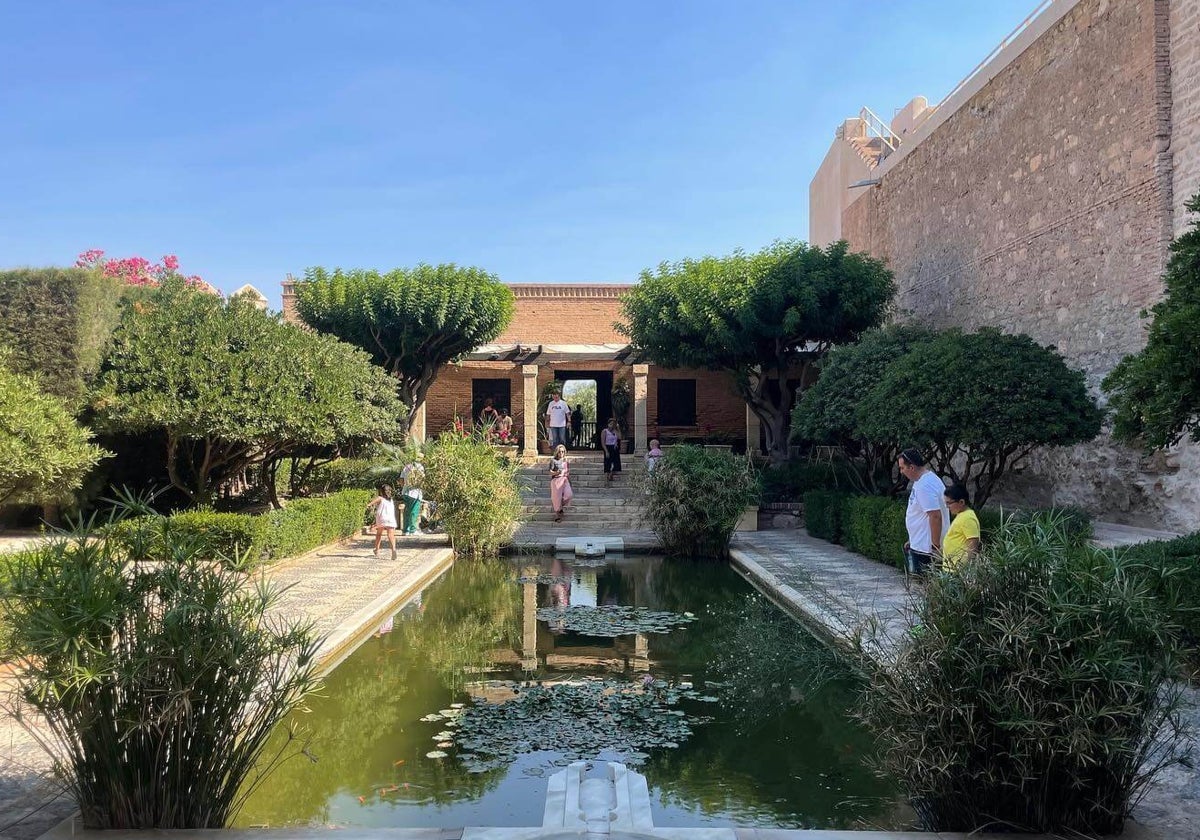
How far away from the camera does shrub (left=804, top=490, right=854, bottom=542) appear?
14262 mm

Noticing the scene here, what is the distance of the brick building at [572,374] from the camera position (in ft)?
78.6

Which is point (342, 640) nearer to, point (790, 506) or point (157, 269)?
point (790, 506)

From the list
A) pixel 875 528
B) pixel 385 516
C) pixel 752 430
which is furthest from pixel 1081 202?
pixel 385 516

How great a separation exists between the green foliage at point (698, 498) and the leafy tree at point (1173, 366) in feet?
24.9

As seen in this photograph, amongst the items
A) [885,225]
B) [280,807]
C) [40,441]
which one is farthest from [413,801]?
[885,225]

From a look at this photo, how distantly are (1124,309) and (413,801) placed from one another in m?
11.1

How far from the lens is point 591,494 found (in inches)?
747

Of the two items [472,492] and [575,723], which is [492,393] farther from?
[575,723]

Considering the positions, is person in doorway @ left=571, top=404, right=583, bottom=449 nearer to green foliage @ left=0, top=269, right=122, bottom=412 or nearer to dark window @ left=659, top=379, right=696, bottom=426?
dark window @ left=659, top=379, right=696, bottom=426

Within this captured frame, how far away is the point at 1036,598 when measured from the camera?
3.36 meters

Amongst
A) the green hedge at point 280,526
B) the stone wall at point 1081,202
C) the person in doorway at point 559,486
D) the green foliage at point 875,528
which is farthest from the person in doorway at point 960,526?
the person in doorway at point 559,486

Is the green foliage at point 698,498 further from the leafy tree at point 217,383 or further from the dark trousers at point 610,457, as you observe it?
the dark trousers at point 610,457

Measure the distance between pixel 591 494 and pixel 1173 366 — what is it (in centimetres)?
1424

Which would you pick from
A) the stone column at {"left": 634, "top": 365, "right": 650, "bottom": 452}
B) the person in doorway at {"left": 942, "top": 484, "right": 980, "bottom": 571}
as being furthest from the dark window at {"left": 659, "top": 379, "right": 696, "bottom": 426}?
the person in doorway at {"left": 942, "top": 484, "right": 980, "bottom": 571}
